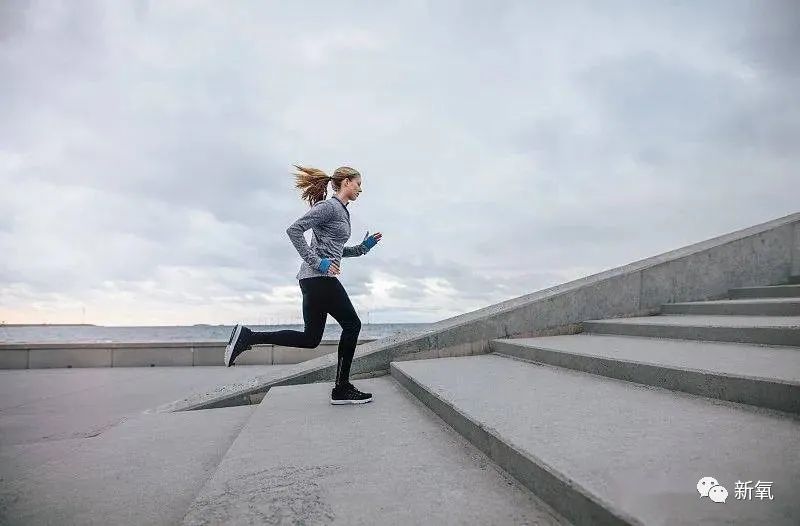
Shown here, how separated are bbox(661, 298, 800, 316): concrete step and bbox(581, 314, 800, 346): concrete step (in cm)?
15

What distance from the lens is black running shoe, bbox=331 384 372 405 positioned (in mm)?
3645

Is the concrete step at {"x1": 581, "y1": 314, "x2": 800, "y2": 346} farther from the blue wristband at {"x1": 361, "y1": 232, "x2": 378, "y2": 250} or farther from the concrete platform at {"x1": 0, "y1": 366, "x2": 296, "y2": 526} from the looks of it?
the concrete platform at {"x1": 0, "y1": 366, "x2": 296, "y2": 526}

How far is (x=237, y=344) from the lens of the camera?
4094 mm

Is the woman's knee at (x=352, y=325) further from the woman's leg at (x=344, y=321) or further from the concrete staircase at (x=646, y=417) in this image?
the concrete staircase at (x=646, y=417)

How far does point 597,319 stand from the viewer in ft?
18.0

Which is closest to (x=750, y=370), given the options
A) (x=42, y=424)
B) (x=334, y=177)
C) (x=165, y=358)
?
(x=334, y=177)

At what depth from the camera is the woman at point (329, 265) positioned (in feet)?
11.6

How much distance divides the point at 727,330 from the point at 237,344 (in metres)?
4.17

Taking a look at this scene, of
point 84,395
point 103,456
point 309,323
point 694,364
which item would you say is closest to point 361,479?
point 309,323

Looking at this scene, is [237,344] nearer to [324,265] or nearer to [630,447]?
[324,265]

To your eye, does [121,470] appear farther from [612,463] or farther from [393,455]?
[612,463]

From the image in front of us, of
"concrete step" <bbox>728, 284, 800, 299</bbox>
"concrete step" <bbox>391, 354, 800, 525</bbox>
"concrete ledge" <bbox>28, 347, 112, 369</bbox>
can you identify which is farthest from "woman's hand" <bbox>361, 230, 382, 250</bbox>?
"concrete ledge" <bbox>28, 347, 112, 369</bbox>

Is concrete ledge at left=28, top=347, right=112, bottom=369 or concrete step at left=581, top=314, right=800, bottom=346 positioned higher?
concrete step at left=581, top=314, right=800, bottom=346

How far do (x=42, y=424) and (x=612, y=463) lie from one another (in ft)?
16.1
